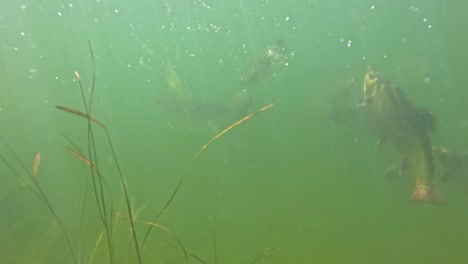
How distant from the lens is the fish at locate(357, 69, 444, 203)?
4602 mm

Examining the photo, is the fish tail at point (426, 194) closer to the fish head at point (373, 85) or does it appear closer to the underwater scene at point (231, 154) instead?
the underwater scene at point (231, 154)

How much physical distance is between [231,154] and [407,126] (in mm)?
12022

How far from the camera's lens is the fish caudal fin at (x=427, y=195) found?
14.7 feet

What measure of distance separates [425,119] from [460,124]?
61.2ft

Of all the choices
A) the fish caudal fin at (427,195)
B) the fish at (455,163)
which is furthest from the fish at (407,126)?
the fish at (455,163)

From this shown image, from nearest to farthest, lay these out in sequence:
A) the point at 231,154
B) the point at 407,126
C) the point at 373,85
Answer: the point at 407,126, the point at 373,85, the point at 231,154

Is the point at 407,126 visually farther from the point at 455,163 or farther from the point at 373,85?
the point at 455,163

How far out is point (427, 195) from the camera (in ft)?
14.8

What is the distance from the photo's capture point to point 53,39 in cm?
3016

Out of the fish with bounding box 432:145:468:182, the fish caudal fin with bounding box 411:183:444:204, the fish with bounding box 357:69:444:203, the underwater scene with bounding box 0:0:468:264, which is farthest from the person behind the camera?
the fish with bounding box 432:145:468:182

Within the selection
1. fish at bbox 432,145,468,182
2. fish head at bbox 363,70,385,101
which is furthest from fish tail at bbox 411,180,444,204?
fish head at bbox 363,70,385,101

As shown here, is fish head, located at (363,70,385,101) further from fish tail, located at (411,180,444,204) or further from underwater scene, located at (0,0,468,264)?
fish tail, located at (411,180,444,204)

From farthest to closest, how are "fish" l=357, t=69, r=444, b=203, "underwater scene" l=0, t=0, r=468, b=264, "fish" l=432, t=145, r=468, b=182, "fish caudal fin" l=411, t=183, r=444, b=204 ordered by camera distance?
1. "fish" l=432, t=145, r=468, b=182
2. "underwater scene" l=0, t=0, r=468, b=264
3. "fish" l=357, t=69, r=444, b=203
4. "fish caudal fin" l=411, t=183, r=444, b=204

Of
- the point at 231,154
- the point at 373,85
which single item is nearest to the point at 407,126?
the point at 373,85
